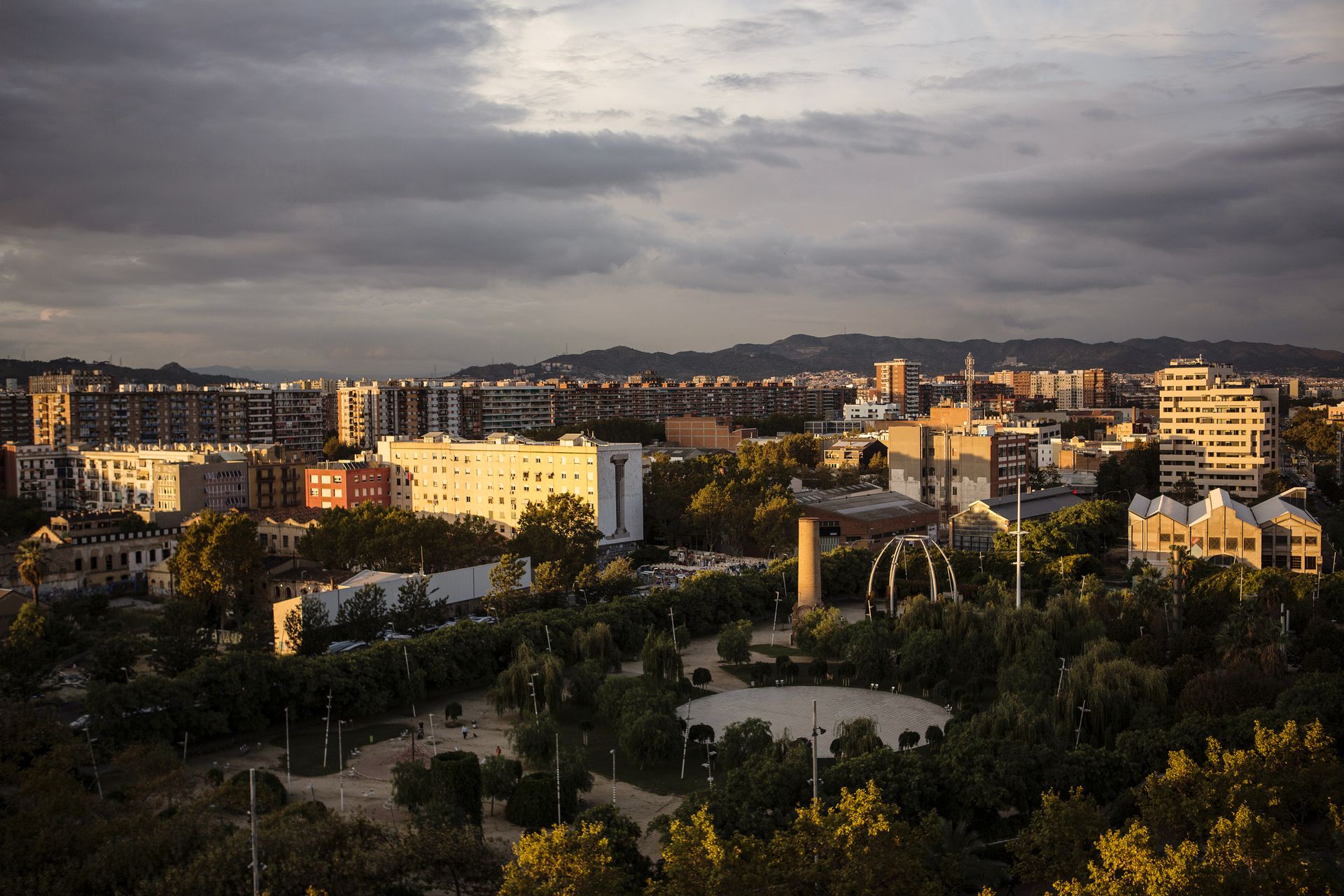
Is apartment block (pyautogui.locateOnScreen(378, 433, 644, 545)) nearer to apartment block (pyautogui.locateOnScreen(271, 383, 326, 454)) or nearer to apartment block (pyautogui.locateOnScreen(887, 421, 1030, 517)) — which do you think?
apartment block (pyautogui.locateOnScreen(887, 421, 1030, 517))

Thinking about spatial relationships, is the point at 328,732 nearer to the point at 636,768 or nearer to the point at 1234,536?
the point at 636,768

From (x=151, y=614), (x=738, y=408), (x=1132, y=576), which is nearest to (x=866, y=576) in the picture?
(x=1132, y=576)

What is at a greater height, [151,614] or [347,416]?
[347,416]

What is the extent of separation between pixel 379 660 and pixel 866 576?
76.0ft

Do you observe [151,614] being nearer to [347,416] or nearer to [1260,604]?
[1260,604]

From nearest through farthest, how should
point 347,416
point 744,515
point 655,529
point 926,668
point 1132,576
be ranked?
point 926,668, point 1132,576, point 744,515, point 655,529, point 347,416

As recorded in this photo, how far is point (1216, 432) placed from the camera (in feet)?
221

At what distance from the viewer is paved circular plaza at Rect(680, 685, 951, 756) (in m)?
27.6

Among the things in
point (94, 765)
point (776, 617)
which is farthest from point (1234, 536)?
point (94, 765)

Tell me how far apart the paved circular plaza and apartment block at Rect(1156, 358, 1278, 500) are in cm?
4309

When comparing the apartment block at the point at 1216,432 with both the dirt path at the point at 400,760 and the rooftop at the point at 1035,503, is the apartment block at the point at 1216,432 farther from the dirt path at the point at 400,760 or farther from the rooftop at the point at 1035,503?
the dirt path at the point at 400,760

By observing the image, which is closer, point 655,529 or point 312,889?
point 312,889

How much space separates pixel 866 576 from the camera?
46094 mm

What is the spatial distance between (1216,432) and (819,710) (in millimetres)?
48435
